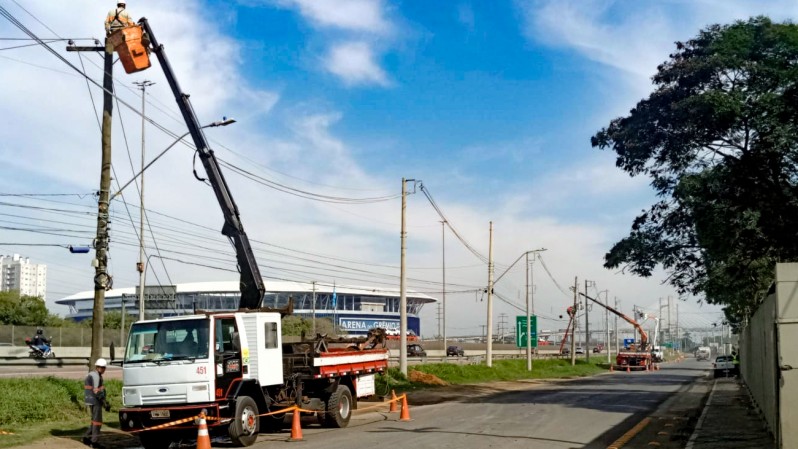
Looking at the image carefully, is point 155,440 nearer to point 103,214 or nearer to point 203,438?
point 203,438

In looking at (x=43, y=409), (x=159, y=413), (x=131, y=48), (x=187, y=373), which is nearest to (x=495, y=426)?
(x=187, y=373)

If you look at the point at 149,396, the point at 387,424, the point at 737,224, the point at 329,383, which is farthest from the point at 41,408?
the point at 737,224

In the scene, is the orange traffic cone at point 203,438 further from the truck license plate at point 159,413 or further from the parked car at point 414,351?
the parked car at point 414,351

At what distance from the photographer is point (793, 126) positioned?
22.8 meters

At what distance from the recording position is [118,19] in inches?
736

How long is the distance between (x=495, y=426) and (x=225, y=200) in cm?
858

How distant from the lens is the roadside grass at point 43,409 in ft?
54.3

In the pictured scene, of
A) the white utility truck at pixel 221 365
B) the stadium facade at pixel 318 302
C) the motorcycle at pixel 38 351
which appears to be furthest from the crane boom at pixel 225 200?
the stadium facade at pixel 318 302

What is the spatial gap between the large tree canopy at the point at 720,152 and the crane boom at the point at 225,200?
47.3 ft

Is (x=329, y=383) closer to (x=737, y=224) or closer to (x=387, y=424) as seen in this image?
(x=387, y=424)

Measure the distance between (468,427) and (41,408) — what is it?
1007cm

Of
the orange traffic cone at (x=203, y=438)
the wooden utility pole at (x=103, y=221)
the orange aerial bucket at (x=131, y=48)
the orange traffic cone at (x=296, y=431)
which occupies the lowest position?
the orange traffic cone at (x=296, y=431)

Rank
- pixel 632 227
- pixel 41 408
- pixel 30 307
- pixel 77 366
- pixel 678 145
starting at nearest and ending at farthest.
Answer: pixel 41 408 < pixel 678 145 < pixel 632 227 < pixel 77 366 < pixel 30 307

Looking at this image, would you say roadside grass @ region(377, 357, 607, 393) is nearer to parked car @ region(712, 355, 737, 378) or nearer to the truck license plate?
Answer: parked car @ region(712, 355, 737, 378)
